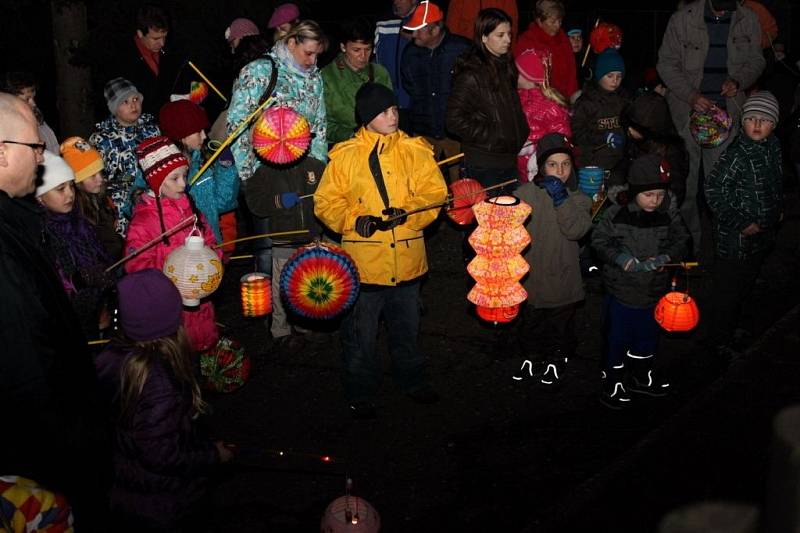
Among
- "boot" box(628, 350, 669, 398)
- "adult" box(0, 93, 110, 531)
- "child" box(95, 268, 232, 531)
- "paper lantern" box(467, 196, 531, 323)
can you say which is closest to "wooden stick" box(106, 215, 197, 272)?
"child" box(95, 268, 232, 531)

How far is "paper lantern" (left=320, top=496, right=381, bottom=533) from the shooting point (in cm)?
434

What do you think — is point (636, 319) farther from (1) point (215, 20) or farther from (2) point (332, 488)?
(1) point (215, 20)

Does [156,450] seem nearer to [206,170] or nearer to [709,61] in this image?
[206,170]

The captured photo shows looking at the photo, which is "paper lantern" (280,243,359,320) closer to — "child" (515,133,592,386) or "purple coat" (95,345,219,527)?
"child" (515,133,592,386)

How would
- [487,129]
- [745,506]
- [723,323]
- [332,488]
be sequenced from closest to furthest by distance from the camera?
[745,506]
[332,488]
[723,323]
[487,129]

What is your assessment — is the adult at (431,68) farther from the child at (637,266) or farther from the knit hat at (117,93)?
the knit hat at (117,93)

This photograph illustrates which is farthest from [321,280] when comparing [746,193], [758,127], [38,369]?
[758,127]

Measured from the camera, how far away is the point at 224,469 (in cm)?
425

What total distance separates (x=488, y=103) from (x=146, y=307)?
442cm

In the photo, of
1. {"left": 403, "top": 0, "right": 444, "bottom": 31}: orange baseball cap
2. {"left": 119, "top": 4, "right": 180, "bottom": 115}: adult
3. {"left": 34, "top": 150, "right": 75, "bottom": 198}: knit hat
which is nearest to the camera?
{"left": 34, "top": 150, "right": 75, "bottom": 198}: knit hat

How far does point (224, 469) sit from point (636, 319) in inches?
129

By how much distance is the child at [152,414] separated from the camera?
3846 millimetres

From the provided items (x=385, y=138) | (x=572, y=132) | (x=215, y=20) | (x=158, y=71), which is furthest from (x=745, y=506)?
(x=215, y=20)

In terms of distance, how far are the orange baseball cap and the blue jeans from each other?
11.2ft
